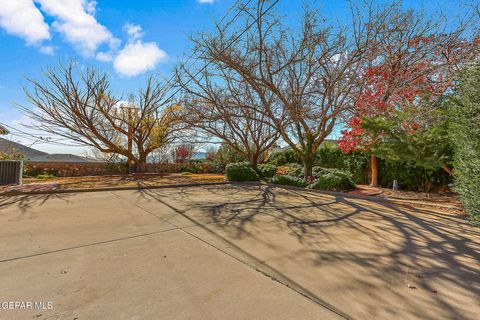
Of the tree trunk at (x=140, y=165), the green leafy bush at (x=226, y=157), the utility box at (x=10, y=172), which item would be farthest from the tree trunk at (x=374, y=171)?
the utility box at (x=10, y=172)

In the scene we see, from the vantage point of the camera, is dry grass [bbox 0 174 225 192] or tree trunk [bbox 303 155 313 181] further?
tree trunk [bbox 303 155 313 181]

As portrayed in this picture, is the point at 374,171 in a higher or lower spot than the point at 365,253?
higher

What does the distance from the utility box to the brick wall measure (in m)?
4.09

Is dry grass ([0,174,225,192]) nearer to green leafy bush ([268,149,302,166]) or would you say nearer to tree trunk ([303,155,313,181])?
tree trunk ([303,155,313,181])

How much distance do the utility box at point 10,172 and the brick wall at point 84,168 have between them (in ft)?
13.4

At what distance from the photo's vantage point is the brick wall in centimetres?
1272

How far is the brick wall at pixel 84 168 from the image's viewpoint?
12718 mm

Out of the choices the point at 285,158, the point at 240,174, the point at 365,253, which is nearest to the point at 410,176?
the point at 240,174

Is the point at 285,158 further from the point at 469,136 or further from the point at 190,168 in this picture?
the point at 469,136

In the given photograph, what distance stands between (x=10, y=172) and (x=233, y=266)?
34.1 ft

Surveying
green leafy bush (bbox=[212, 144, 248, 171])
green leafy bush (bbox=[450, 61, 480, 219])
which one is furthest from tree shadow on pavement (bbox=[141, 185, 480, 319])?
green leafy bush (bbox=[212, 144, 248, 171])

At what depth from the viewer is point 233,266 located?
8.61ft

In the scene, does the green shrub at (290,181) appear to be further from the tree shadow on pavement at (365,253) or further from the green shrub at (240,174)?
the tree shadow on pavement at (365,253)

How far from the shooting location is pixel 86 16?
22.8 ft
